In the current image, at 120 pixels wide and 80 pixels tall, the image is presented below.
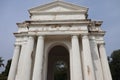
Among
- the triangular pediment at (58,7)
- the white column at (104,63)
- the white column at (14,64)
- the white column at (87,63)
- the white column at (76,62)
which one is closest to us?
the white column at (76,62)

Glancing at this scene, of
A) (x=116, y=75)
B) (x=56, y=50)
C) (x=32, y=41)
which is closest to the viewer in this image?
(x=32, y=41)

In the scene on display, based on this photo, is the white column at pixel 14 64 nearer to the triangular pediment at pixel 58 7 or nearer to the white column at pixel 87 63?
the triangular pediment at pixel 58 7

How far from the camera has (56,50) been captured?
25328mm

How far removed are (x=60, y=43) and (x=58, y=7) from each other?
221 inches

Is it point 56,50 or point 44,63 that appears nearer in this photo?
point 44,63

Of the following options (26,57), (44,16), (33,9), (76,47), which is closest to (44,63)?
(26,57)

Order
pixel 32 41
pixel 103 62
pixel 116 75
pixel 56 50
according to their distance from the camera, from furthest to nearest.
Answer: pixel 116 75
pixel 56 50
pixel 103 62
pixel 32 41

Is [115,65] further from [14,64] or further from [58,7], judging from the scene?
[14,64]

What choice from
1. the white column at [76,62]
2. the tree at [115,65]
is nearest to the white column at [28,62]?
the white column at [76,62]

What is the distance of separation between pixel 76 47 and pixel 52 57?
8.88 m

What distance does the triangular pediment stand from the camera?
20.8 metres

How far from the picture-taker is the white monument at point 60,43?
55.3 feet

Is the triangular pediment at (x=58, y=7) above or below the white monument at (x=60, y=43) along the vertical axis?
above

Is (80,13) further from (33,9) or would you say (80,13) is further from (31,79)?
(31,79)
